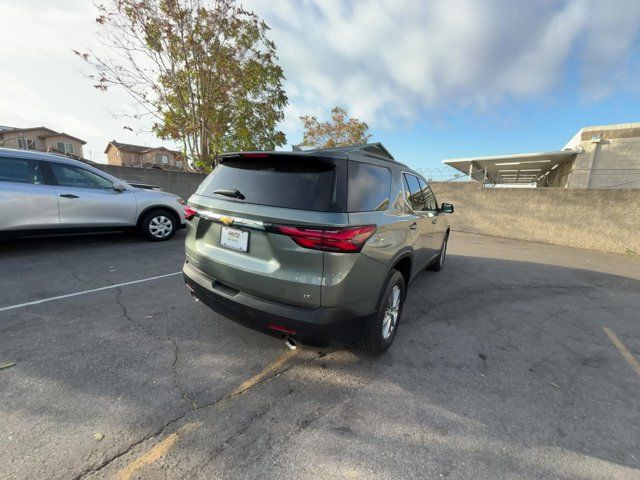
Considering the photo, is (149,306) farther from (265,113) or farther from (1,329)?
(265,113)

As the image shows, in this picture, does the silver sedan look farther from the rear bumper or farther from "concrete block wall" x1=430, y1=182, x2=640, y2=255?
"concrete block wall" x1=430, y1=182, x2=640, y2=255

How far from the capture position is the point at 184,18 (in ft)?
34.5

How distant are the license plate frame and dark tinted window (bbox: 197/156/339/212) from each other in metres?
0.27

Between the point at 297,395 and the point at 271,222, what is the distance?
4.34 ft

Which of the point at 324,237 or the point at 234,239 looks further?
the point at 234,239

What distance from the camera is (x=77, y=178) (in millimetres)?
5547

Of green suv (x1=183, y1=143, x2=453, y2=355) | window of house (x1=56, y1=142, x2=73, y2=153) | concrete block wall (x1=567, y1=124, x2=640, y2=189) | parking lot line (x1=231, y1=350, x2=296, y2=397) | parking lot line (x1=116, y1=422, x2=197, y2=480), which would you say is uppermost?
window of house (x1=56, y1=142, x2=73, y2=153)

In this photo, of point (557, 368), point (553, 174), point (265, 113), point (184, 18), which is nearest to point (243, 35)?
point (184, 18)

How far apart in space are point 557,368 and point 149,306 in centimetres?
433

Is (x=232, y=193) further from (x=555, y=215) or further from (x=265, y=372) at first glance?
(x=555, y=215)

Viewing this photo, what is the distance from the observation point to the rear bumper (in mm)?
2143

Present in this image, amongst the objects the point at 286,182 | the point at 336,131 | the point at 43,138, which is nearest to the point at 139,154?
the point at 43,138

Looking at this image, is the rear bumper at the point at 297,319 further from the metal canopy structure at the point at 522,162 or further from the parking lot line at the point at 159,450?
the metal canopy structure at the point at 522,162

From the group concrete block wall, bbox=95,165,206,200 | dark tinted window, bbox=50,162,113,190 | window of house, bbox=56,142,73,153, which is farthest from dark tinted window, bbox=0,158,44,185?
window of house, bbox=56,142,73,153
